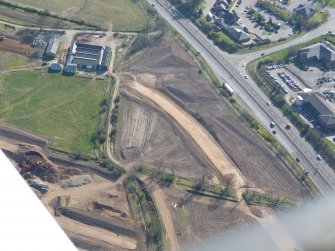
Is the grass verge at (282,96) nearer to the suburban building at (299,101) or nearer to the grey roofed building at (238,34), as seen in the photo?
the suburban building at (299,101)

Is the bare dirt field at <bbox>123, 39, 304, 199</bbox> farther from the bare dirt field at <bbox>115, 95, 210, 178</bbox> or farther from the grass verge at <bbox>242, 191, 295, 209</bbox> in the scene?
the bare dirt field at <bbox>115, 95, 210, 178</bbox>

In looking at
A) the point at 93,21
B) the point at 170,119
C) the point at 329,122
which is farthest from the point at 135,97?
the point at 329,122

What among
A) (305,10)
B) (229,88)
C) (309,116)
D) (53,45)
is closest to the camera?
(309,116)

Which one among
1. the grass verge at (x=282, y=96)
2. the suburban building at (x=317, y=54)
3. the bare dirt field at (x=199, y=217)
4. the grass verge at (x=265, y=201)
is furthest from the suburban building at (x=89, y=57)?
the suburban building at (x=317, y=54)

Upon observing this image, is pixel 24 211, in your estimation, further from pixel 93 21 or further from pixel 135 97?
pixel 93 21

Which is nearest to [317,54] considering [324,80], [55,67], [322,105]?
[324,80]

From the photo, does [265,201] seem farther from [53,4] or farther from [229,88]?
[53,4]

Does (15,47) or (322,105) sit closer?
(322,105)
